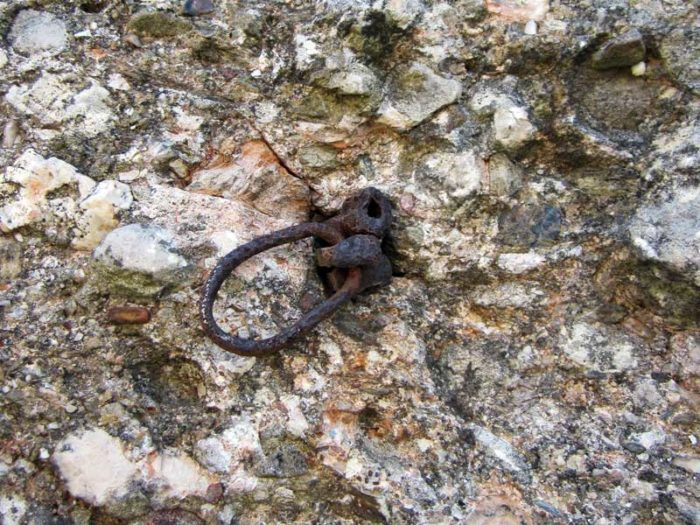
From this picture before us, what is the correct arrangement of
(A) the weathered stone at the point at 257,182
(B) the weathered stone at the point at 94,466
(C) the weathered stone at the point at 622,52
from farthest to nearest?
1. (A) the weathered stone at the point at 257,182
2. (C) the weathered stone at the point at 622,52
3. (B) the weathered stone at the point at 94,466

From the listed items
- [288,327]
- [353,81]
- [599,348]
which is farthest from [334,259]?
[599,348]

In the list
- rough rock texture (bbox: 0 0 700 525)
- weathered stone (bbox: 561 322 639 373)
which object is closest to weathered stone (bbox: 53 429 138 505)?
rough rock texture (bbox: 0 0 700 525)

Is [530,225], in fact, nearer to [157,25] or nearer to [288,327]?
[288,327]

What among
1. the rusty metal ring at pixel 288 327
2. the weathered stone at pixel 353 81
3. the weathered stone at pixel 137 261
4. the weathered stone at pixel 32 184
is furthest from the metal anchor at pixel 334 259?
the weathered stone at pixel 32 184

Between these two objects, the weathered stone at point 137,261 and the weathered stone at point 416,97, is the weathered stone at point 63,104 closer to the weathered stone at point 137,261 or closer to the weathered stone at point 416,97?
the weathered stone at point 137,261

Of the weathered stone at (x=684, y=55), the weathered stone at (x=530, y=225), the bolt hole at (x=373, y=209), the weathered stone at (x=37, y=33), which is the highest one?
the weathered stone at (x=684, y=55)

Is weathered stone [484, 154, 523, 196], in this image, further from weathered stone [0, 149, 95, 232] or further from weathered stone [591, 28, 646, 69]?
weathered stone [0, 149, 95, 232]

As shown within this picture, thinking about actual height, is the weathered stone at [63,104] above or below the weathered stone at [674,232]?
below

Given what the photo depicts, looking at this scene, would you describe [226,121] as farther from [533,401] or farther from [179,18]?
[533,401]

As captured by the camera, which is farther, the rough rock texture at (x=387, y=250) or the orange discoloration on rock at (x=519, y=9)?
the orange discoloration on rock at (x=519, y=9)
